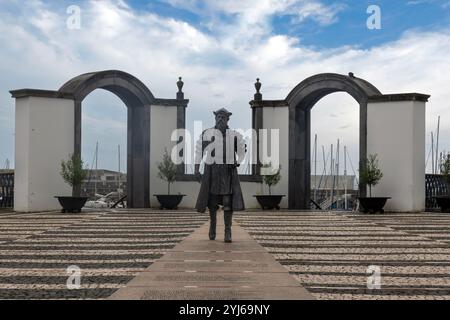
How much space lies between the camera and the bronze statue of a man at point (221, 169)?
9.76 meters

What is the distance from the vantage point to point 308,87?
2233 centimetres

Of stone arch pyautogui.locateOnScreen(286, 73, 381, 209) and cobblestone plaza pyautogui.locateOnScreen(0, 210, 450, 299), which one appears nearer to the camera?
cobblestone plaza pyautogui.locateOnScreen(0, 210, 450, 299)

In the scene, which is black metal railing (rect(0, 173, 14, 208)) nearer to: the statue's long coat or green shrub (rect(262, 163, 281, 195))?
green shrub (rect(262, 163, 281, 195))

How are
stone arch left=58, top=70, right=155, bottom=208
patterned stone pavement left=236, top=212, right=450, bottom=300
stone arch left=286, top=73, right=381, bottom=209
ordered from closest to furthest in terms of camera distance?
patterned stone pavement left=236, top=212, right=450, bottom=300 < stone arch left=286, top=73, right=381, bottom=209 < stone arch left=58, top=70, right=155, bottom=208

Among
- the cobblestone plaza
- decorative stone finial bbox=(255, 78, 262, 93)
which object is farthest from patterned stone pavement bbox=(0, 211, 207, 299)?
decorative stone finial bbox=(255, 78, 262, 93)

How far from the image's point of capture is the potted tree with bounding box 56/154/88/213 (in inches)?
752

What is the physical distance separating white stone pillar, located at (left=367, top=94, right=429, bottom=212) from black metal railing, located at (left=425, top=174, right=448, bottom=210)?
158 centimetres

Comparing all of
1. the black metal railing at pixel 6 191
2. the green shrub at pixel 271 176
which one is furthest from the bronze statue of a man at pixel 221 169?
the black metal railing at pixel 6 191

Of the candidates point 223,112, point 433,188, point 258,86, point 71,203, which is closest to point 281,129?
point 258,86

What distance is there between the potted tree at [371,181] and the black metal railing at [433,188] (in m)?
2.64

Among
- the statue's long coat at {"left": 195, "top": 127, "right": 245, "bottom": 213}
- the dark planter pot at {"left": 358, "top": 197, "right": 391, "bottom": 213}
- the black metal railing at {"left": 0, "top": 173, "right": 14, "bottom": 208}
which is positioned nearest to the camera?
the statue's long coat at {"left": 195, "top": 127, "right": 245, "bottom": 213}
